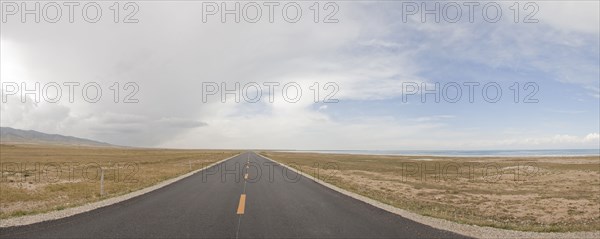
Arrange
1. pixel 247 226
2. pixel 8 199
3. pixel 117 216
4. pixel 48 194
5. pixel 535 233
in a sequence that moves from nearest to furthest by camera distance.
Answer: pixel 247 226 → pixel 535 233 → pixel 117 216 → pixel 8 199 → pixel 48 194

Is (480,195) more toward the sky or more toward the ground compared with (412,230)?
more toward the ground

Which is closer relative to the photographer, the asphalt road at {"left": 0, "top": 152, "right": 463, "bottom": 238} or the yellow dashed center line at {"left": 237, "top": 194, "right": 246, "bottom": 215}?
the asphalt road at {"left": 0, "top": 152, "right": 463, "bottom": 238}

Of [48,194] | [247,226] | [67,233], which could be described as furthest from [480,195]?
[48,194]

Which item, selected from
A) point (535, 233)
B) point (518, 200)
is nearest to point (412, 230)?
point (535, 233)

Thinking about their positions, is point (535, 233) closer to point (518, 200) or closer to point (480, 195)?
point (518, 200)

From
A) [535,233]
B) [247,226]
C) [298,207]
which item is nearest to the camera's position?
[247,226]

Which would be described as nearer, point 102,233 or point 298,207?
point 102,233

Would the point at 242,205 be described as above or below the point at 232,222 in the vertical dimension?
below

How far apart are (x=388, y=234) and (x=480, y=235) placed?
2.39 meters

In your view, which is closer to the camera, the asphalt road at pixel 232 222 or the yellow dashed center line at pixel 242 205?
the asphalt road at pixel 232 222

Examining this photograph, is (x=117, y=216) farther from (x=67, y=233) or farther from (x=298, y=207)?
(x=298, y=207)

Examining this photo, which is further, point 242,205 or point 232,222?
point 242,205

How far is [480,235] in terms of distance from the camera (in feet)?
29.1

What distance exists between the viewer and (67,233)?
8.07 metres
